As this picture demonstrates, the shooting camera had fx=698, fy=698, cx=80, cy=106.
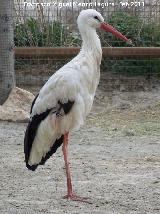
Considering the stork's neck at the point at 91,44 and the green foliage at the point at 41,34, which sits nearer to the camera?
the stork's neck at the point at 91,44

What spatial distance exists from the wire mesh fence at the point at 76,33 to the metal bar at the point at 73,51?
0.62 metres

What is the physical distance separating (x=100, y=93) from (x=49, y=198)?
629cm

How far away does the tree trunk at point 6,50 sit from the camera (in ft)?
36.7

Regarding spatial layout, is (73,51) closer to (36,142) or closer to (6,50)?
(6,50)

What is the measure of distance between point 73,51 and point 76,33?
1570 mm

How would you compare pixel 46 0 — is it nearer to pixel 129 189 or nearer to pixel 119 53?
pixel 119 53

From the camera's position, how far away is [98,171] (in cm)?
755

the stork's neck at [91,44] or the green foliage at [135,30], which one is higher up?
the stork's neck at [91,44]

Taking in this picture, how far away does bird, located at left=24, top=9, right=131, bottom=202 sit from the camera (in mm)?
6562

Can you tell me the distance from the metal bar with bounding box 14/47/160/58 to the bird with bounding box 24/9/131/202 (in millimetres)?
4885

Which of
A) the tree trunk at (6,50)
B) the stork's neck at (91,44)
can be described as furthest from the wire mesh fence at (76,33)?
the stork's neck at (91,44)

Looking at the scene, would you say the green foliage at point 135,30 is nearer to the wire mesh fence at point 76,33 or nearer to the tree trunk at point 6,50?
the wire mesh fence at point 76,33

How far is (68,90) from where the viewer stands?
6539mm

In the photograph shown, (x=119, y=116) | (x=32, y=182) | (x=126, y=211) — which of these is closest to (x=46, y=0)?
(x=119, y=116)
